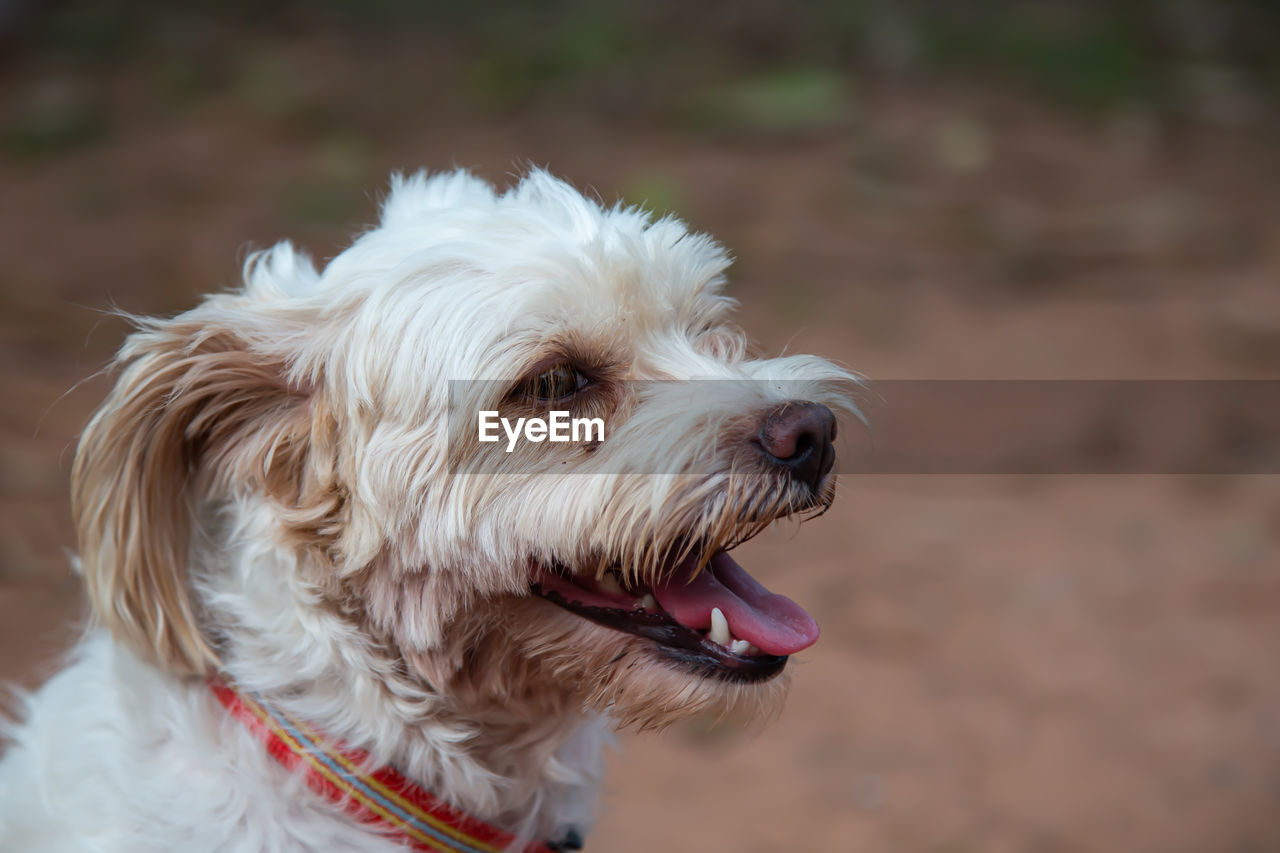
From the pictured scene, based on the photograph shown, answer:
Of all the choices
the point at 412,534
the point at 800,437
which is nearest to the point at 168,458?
the point at 412,534

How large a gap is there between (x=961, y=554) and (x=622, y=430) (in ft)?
10.5

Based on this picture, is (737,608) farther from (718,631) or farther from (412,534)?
(412,534)

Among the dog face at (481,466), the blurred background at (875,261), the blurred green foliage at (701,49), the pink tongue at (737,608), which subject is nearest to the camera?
the dog face at (481,466)

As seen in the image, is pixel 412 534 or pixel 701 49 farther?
pixel 701 49

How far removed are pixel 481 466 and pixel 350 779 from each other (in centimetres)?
58

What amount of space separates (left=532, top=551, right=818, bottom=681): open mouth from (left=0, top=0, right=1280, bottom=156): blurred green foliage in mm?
6243

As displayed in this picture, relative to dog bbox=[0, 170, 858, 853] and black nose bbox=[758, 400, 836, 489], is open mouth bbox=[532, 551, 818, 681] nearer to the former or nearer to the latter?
dog bbox=[0, 170, 858, 853]

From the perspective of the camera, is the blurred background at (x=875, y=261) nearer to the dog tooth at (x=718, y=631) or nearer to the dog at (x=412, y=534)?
the dog at (x=412, y=534)

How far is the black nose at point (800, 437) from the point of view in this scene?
1973mm

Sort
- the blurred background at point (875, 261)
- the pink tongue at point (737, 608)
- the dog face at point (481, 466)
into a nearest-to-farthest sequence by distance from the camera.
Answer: the dog face at point (481, 466) → the pink tongue at point (737, 608) → the blurred background at point (875, 261)

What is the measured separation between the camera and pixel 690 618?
82.0 inches

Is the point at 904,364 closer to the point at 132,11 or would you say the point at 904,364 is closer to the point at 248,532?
the point at 248,532

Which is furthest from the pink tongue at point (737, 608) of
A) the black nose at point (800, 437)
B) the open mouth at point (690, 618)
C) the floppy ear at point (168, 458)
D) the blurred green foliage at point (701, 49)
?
the blurred green foliage at point (701, 49)

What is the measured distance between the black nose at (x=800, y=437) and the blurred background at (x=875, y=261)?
2.41 feet
